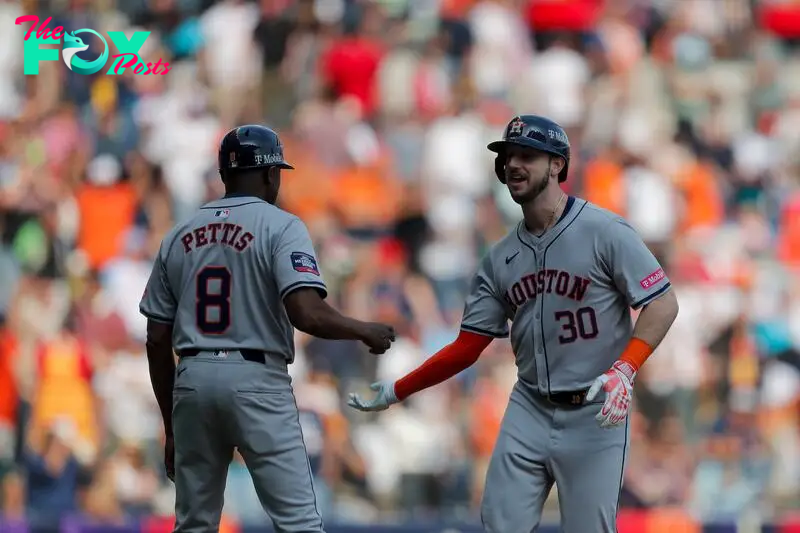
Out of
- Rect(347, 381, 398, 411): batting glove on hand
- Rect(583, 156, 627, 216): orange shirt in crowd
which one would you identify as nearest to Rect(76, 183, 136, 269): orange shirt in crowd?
Rect(583, 156, 627, 216): orange shirt in crowd

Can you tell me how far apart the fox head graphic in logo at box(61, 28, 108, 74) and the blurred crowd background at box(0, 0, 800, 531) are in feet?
0.49

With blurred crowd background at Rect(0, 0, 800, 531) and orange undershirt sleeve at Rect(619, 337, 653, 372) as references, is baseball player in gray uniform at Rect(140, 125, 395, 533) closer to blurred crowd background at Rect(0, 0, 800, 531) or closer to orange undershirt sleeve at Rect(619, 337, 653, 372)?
orange undershirt sleeve at Rect(619, 337, 653, 372)

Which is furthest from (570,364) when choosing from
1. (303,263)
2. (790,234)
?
(790,234)

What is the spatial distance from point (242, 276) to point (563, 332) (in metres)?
1.48

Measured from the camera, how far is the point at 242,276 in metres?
6.81

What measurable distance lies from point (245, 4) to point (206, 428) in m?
9.76

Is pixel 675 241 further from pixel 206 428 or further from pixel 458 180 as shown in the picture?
pixel 206 428

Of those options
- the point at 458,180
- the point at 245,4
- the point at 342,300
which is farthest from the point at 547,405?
the point at 245,4

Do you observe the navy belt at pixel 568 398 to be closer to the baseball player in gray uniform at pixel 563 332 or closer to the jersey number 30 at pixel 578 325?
the baseball player in gray uniform at pixel 563 332

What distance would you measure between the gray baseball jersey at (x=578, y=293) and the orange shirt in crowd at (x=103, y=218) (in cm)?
A: 740

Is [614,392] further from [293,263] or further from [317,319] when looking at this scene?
[293,263]

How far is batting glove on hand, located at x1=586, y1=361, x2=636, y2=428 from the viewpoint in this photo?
6.52 m

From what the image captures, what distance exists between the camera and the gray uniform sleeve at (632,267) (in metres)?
6.79

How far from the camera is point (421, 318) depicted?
1362 cm
